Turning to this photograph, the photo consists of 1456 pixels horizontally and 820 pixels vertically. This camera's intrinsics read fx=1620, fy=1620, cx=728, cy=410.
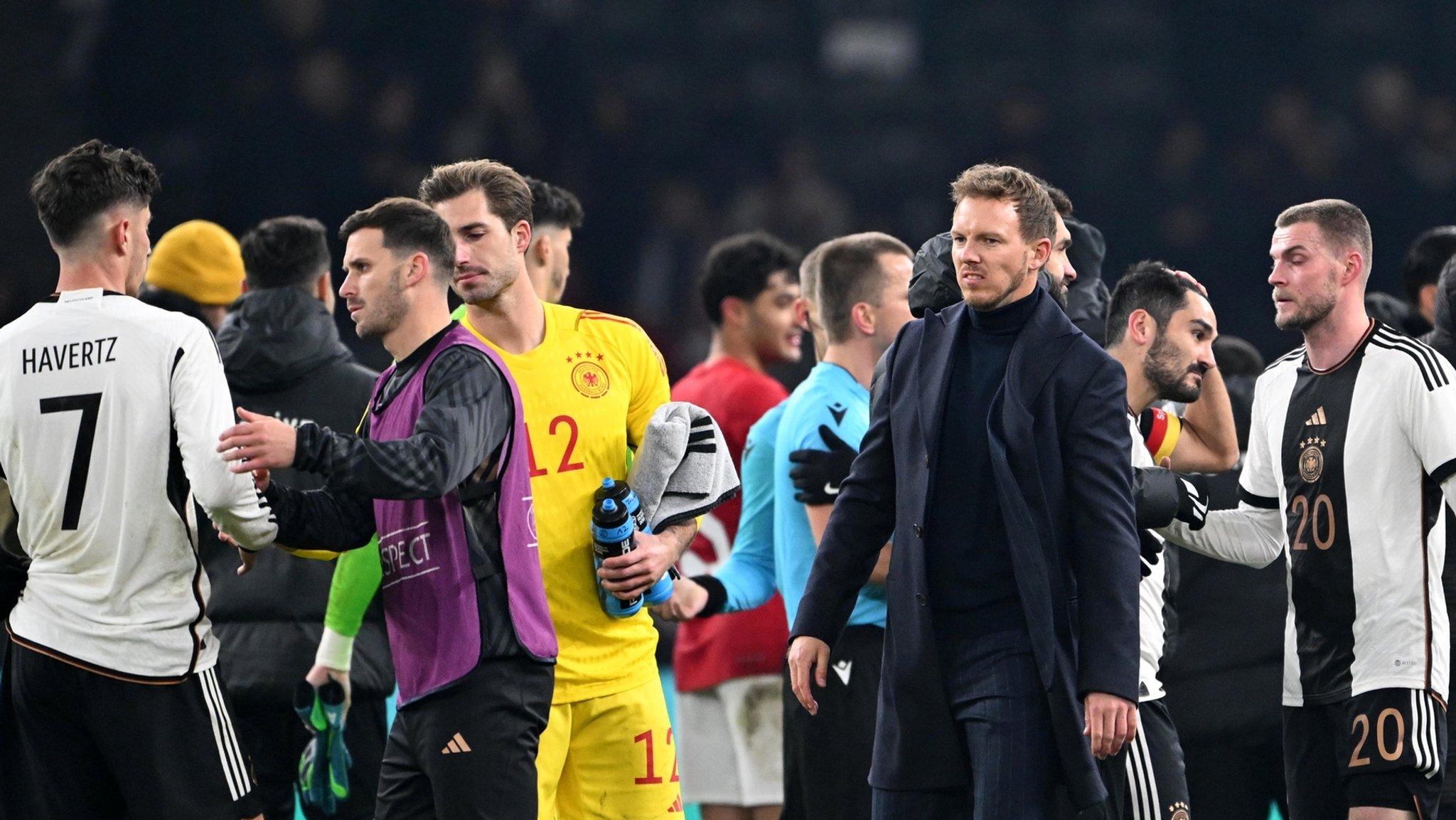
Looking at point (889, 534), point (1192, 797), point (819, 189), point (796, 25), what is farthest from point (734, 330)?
point (796, 25)

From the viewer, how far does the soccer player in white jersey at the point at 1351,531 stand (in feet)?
13.6

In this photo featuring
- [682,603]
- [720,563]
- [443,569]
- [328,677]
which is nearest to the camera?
[443,569]

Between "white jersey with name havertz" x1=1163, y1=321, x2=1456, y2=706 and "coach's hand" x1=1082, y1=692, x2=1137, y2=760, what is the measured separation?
1.21 m

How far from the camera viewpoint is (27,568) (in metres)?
3.78

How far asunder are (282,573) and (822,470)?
1.73 meters

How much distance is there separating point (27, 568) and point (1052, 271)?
2526mm

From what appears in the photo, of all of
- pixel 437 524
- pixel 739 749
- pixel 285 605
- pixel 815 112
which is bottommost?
pixel 739 749

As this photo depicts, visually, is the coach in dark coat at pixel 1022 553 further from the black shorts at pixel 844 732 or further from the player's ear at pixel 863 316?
Result: the player's ear at pixel 863 316

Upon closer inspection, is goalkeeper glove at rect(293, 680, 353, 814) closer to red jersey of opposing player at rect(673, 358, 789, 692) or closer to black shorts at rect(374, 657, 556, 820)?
black shorts at rect(374, 657, 556, 820)

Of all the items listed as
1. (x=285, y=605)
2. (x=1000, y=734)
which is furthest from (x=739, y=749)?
(x=1000, y=734)

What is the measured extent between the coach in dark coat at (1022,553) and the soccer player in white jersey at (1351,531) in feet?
3.72

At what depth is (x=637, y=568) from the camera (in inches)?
145

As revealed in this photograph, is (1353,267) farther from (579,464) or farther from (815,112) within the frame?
(815,112)

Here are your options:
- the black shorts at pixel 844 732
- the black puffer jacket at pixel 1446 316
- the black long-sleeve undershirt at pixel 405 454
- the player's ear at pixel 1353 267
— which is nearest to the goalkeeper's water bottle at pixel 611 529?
the black long-sleeve undershirt at pixel 405 454
